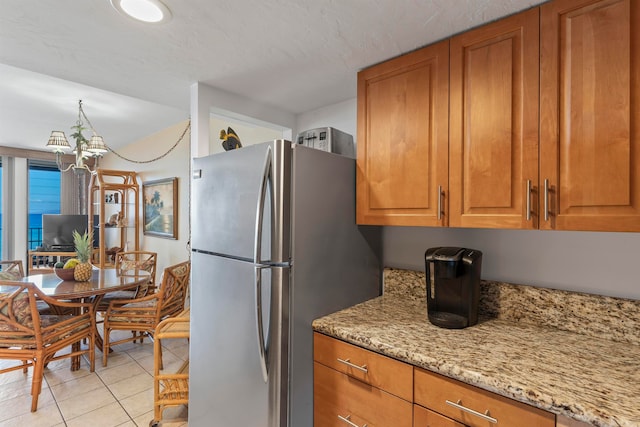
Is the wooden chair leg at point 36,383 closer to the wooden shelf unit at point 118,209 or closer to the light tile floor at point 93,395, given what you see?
the light tile floor at point 93,395

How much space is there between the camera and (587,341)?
1.25 metres

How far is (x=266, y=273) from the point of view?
4.52 feet

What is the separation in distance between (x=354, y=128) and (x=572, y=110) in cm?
125

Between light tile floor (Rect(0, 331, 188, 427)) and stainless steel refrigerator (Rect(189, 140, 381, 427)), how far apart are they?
764 millimetres

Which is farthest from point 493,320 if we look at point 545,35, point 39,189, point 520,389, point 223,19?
point 39,189

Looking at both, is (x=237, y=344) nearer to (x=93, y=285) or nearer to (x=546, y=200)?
(x=546, y=200)

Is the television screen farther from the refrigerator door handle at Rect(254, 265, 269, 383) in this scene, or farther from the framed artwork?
the refrigerator door handle at Rect(254, 265, 269, 383)

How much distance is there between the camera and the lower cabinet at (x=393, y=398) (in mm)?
978

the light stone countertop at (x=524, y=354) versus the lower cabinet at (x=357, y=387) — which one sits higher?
the light stone countertop at (x=524, y=354)

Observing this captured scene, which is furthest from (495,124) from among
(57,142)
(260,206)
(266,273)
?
(57,142)

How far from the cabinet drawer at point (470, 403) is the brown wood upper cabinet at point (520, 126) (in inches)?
23.8

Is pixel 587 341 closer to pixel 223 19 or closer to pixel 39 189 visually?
pixel 223 19

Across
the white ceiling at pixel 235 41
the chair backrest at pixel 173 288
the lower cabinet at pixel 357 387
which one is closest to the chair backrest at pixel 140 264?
the chair backrest at pixel 173 288

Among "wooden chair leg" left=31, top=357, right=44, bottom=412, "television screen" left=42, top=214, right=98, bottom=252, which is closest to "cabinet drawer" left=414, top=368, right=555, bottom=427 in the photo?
"wooden chair leg" left=31, top=357, right=44, bottom=412
